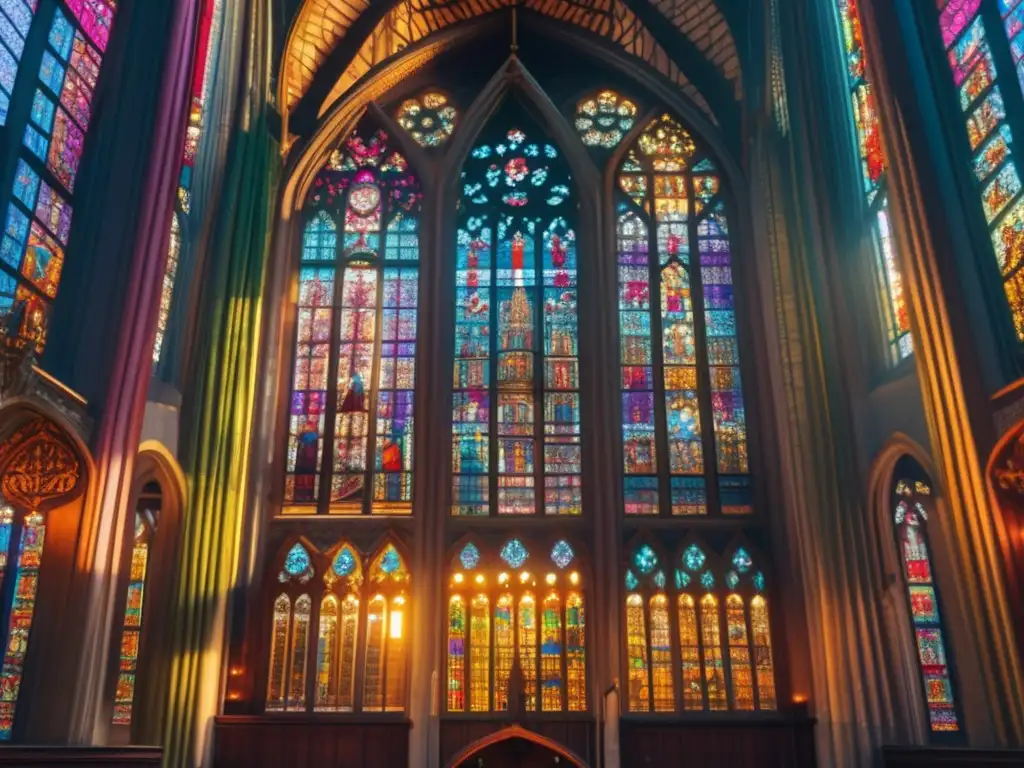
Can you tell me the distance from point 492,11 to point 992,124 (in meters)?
10.7

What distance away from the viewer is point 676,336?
15867 millimetres

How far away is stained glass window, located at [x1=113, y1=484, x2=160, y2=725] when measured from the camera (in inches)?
478

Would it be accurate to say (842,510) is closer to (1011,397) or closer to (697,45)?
(1011,397)

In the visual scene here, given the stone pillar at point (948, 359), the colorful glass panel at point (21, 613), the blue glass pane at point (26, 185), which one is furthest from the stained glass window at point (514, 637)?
the blue glass pane at point (26, 185)

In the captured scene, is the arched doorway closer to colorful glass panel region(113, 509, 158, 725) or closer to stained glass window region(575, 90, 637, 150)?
colorful glass panel region(113, 509, 158, 725)

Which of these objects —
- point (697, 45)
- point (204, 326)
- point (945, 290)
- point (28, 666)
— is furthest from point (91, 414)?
point (697, 45)

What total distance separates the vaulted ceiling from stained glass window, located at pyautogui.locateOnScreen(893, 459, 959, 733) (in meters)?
7.44

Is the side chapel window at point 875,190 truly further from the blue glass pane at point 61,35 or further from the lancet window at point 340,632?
the blue glass pane at point 61,35

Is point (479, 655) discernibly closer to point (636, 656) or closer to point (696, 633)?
point (636, 656)

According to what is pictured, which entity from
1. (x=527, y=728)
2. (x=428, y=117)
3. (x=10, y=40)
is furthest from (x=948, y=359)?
(x=428, y=117)

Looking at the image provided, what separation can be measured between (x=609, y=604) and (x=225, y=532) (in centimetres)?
529

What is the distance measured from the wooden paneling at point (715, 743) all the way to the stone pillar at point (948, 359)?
255 centimetres

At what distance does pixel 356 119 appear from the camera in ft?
57.0

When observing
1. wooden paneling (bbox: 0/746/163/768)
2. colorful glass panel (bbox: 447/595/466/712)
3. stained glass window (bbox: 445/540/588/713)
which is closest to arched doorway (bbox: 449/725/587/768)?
stained glass window (bbox: 445/540/588/713)
